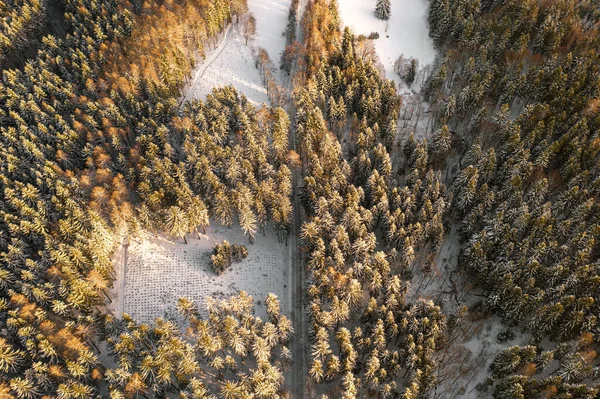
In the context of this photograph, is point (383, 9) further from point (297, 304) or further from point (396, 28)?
point (297, 304)

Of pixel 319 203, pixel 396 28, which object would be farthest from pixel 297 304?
pixel 396 28

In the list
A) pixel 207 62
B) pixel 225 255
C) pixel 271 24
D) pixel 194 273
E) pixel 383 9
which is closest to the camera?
pixel 225 255

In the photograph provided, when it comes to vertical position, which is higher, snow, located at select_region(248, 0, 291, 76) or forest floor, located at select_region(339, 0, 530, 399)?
snow, located at select_region(248, 0, 291, 76)

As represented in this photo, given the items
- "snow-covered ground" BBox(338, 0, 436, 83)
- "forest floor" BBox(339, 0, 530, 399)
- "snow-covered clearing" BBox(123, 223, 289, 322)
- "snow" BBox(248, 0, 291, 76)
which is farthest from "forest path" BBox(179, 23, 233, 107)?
"forest floor" BBox(339, 0, 530, 399)

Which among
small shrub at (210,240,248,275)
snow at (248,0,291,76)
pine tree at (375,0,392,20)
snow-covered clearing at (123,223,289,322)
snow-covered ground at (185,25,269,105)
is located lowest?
snow-covered clearing at (123,223,289,322)

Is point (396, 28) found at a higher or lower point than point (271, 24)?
higher

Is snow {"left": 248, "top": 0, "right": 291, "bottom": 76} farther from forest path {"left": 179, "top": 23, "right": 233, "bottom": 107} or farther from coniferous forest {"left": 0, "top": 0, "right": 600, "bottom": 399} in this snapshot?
coniferous forest {"left": 0, "top": 0, "right": 600, "bottom": 399}

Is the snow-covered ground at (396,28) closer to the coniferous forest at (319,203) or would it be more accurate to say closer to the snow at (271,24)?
the coniferous forest at (319,203)
